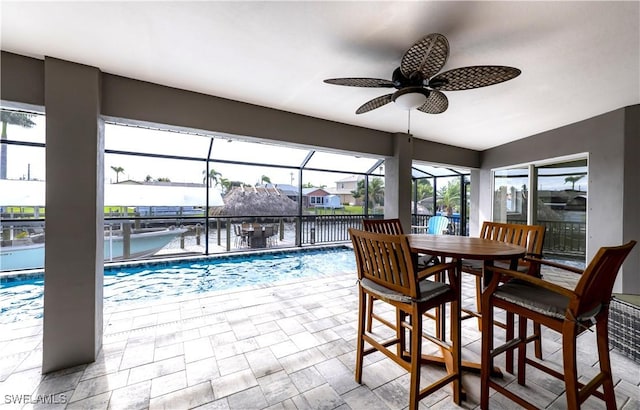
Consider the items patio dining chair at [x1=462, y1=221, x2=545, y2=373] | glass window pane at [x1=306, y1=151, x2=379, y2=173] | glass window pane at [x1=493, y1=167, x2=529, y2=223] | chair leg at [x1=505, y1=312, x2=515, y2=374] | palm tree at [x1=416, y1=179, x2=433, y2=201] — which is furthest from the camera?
palm tree at [x1=416, y1=179, x2=433, y2=201]

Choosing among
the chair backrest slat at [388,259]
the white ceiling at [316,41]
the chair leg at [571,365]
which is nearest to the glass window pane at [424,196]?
the white ceiling at [316,41]

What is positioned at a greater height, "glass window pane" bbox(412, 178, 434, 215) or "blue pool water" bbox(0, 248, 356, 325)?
"glass window pane" bbox(412, 178, 434, 215)

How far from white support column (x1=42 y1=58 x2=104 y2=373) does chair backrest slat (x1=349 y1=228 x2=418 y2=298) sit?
2064 millimetres

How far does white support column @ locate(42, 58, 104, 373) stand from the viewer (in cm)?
195

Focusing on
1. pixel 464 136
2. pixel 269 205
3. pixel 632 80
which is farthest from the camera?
pixel 269 205

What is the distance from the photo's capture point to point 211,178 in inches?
235

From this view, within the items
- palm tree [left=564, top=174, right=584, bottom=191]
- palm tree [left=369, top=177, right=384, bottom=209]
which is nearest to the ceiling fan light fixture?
palm tree [left=564, top=174, right=584, bottom=191]

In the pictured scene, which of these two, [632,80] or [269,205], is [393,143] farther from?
[269,205]

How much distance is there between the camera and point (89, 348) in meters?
2.06

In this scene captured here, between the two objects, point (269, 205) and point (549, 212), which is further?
point (269, 205)

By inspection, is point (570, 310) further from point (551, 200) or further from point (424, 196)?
point (424, 196)

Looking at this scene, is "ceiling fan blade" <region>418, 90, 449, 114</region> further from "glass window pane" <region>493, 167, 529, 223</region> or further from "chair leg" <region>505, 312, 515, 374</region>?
"glass window pane" <region>493, 167, 529, 223</region>

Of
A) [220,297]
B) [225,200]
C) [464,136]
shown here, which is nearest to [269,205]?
[225,200]

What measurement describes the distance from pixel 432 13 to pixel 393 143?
2714mm
